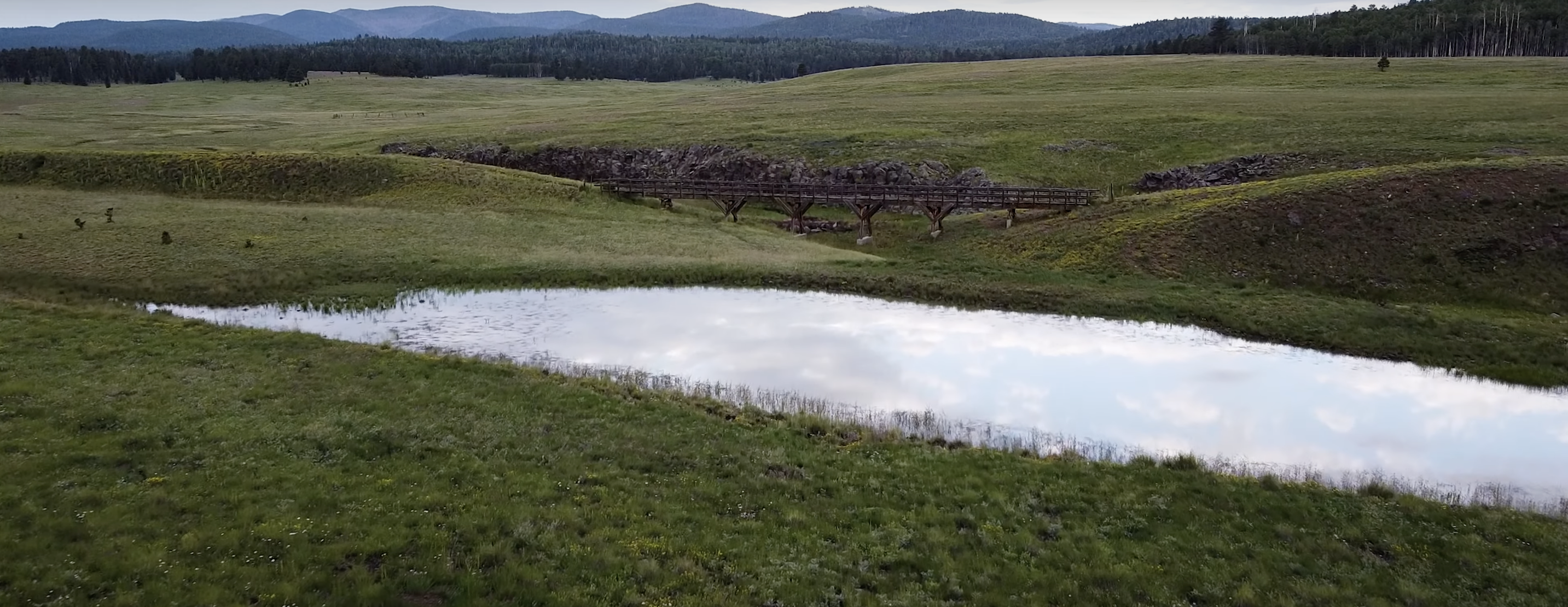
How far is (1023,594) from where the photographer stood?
13.0 meters

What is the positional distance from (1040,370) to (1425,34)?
557 feet

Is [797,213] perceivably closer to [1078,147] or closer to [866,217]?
[866,217]

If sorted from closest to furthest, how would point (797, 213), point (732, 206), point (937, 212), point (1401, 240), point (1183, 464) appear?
point (1183, 464)
point (1401, 240)
point (937, 212)
point (797, 213)
point (732, 206)

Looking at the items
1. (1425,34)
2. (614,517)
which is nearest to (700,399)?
(614,517)

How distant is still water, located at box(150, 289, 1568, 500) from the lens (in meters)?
21.4

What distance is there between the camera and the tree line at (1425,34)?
14112cm

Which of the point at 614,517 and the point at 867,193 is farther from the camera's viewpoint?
the point at 867,193

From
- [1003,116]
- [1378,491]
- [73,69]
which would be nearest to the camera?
[1378,491]

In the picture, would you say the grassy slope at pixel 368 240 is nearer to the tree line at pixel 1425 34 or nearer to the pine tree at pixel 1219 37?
the tree line at pixel 1425 34

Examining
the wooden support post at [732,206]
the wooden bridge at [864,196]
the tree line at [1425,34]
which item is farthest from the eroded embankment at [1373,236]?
the tree line at [1425,34]

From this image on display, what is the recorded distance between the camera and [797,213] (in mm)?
55688

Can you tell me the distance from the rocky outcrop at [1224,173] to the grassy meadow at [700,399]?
237cm

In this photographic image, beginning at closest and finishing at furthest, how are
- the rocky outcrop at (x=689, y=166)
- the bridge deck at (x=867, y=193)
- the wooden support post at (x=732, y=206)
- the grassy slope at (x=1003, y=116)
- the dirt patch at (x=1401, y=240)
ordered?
the dirt patch at (x=1401, y=240) < the bridge deck at (x=867, y=193) < the wooden support post at (x=732, y=206) < the grassy slope at (x=1003, y=116) < the rocky outcrop at (x=689, y=166)

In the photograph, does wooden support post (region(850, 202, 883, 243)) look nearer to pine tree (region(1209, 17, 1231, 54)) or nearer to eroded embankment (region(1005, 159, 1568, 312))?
eroded embankment (region(1005, 159, 1568, 312))
